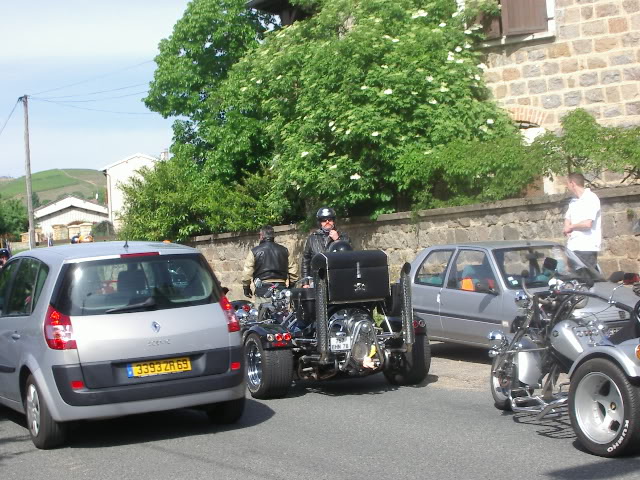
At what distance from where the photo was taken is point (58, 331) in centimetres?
791

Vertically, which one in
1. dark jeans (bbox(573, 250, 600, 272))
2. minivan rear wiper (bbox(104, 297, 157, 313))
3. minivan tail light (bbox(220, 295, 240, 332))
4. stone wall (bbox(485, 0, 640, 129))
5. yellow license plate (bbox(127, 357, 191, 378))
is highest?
stone wall (bbox(485, 0, 640, 129))

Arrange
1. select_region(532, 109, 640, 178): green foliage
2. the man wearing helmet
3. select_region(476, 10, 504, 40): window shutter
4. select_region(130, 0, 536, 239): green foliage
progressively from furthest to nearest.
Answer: select_region(476, 10, 504, 40): window shutter → select_region(130, 0, 536, 239): green foliage → select_region(532, 109, 640, 178): green foliage → the man wearing helmet

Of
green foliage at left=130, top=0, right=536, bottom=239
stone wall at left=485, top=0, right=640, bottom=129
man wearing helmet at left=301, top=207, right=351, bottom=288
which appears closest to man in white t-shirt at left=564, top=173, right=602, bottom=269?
green foliage at left=130, top=0, right=536, bottom=239

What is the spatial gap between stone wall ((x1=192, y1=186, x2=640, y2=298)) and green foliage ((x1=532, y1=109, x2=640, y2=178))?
0.61 m

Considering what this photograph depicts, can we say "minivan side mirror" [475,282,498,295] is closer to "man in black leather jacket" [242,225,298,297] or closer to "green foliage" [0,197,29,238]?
"man in black leather jacket" [242,225,298,297]

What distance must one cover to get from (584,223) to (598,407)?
6061mm

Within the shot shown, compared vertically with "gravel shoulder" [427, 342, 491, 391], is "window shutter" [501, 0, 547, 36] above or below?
above

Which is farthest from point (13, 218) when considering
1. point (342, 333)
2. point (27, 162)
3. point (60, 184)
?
point (60, 184)

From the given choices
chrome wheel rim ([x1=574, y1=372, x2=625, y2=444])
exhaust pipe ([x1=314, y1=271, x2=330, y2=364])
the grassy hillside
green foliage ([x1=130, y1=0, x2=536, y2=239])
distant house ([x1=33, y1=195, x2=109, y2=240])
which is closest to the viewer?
chrome wheel rim ([x1=574, y1=372, x2=625, y2=444])

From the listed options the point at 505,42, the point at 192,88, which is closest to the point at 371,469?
the point at 505,42

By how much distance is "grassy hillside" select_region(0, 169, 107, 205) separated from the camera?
149587mm

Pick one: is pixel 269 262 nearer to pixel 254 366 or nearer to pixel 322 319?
pixel 254 366

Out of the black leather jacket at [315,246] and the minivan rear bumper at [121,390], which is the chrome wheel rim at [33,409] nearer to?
the minivan rear bumper at [121,390]

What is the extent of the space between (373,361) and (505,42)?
10989 mm
